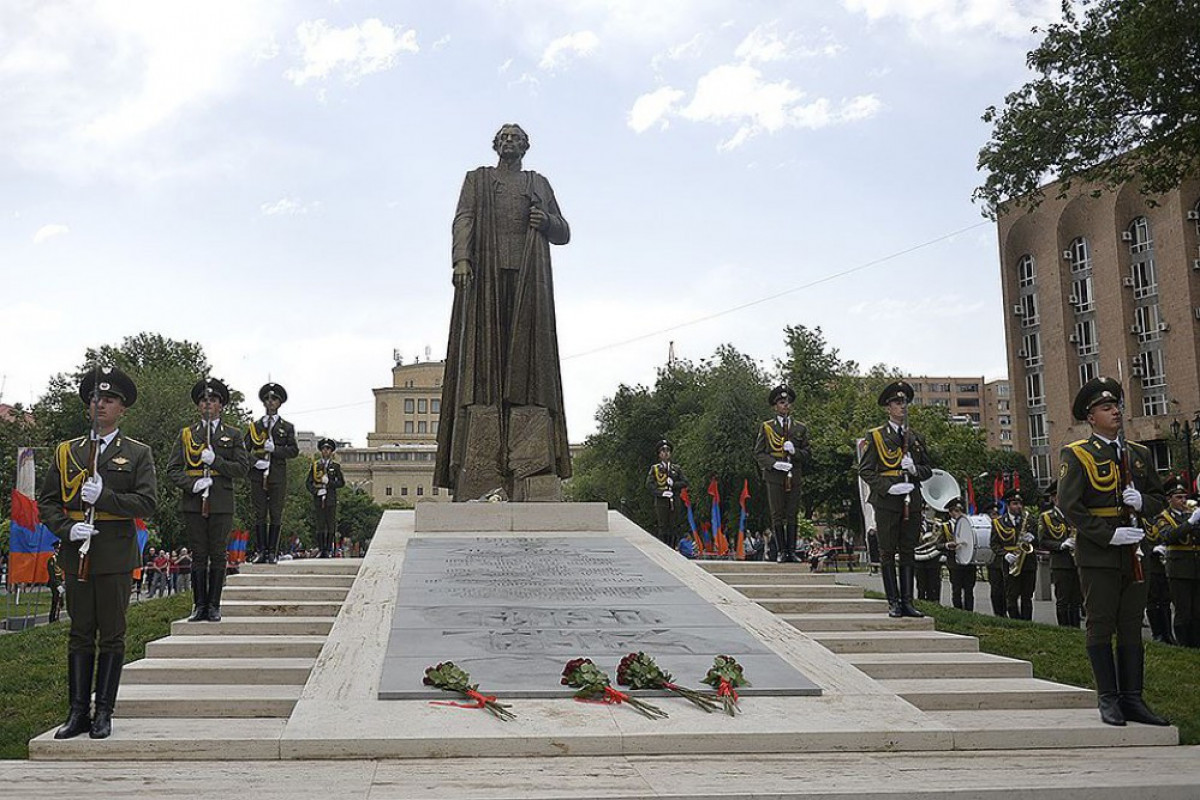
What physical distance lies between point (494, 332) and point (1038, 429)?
51.6 m

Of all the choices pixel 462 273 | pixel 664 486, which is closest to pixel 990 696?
pixel 462 273

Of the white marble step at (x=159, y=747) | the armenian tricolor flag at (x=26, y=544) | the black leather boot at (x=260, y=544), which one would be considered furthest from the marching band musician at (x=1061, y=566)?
the armenian tricolor flag at (x=26, y=544)

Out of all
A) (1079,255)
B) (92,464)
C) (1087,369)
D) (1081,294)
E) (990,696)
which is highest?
(1079,255)

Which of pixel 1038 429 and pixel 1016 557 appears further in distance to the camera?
pixel 1038 429

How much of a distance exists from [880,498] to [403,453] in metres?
96.4

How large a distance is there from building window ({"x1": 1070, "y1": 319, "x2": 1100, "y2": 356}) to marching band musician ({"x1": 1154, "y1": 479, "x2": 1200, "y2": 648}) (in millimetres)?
45060

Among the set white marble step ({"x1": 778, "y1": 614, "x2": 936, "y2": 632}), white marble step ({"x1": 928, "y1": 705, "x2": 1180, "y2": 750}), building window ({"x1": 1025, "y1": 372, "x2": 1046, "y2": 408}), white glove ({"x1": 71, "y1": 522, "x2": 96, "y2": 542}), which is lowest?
white marble step ({"x1": 928, "y1": 705, "x2": 1180, "y2": 750})

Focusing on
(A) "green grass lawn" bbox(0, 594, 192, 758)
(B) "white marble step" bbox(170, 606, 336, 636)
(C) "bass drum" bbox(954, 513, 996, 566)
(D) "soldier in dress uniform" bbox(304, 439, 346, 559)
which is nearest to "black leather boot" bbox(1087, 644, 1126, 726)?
(B) "white marble step" bbox(170, 606, 336, 636)

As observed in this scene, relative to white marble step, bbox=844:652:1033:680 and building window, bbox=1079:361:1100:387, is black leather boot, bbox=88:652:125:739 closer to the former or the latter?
white marble step, bbox=844:652:1033:680

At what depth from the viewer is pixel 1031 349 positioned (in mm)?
59781

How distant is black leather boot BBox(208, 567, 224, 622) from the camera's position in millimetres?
10281

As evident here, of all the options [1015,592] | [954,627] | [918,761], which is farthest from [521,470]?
[918,761]

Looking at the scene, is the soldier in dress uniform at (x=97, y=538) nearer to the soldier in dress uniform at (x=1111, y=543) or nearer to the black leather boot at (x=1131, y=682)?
the soldier in dress uniform at (x=1111, y=543)

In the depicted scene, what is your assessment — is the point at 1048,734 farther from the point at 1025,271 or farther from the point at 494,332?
the point at 1025,271
